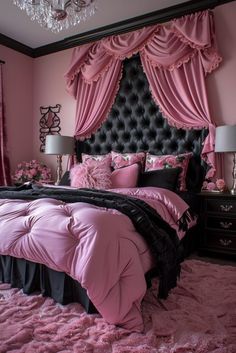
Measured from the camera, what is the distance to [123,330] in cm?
142

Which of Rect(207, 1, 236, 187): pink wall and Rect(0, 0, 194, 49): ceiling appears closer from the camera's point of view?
Rect(207, 1, 236, 187): pink wall

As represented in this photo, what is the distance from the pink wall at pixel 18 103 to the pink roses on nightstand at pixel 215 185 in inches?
102

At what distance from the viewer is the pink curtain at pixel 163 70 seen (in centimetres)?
288

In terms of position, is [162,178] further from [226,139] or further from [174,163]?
[226,139]

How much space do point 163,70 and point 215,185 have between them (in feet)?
4.46

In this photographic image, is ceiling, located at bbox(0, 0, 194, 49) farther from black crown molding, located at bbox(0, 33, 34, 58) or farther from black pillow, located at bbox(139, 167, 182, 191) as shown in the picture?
black pillow, located at bbox(139, 167, 182, 191)

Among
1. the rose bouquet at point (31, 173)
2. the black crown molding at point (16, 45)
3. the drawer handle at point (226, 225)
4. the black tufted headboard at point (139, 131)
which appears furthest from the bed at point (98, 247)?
the black crown molding at point (16, 45)

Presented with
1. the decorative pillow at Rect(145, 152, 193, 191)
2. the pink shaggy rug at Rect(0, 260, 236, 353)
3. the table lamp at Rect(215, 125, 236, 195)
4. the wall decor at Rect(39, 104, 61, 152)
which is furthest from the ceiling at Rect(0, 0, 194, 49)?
the pink shaggy rug at Rect(0, 260, 236, 353)

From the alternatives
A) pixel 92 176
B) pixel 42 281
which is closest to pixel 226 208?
pixel 92 176

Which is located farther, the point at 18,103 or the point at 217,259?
the point at 18,103

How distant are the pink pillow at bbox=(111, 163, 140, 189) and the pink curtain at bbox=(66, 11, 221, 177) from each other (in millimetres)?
714

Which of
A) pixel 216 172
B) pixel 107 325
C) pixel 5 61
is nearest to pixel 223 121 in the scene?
pixel 216 172

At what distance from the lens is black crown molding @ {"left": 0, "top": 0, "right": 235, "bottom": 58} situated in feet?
9.79

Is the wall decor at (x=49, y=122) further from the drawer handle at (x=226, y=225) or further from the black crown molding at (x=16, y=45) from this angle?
the drawer handle at (x=226, y=225)
